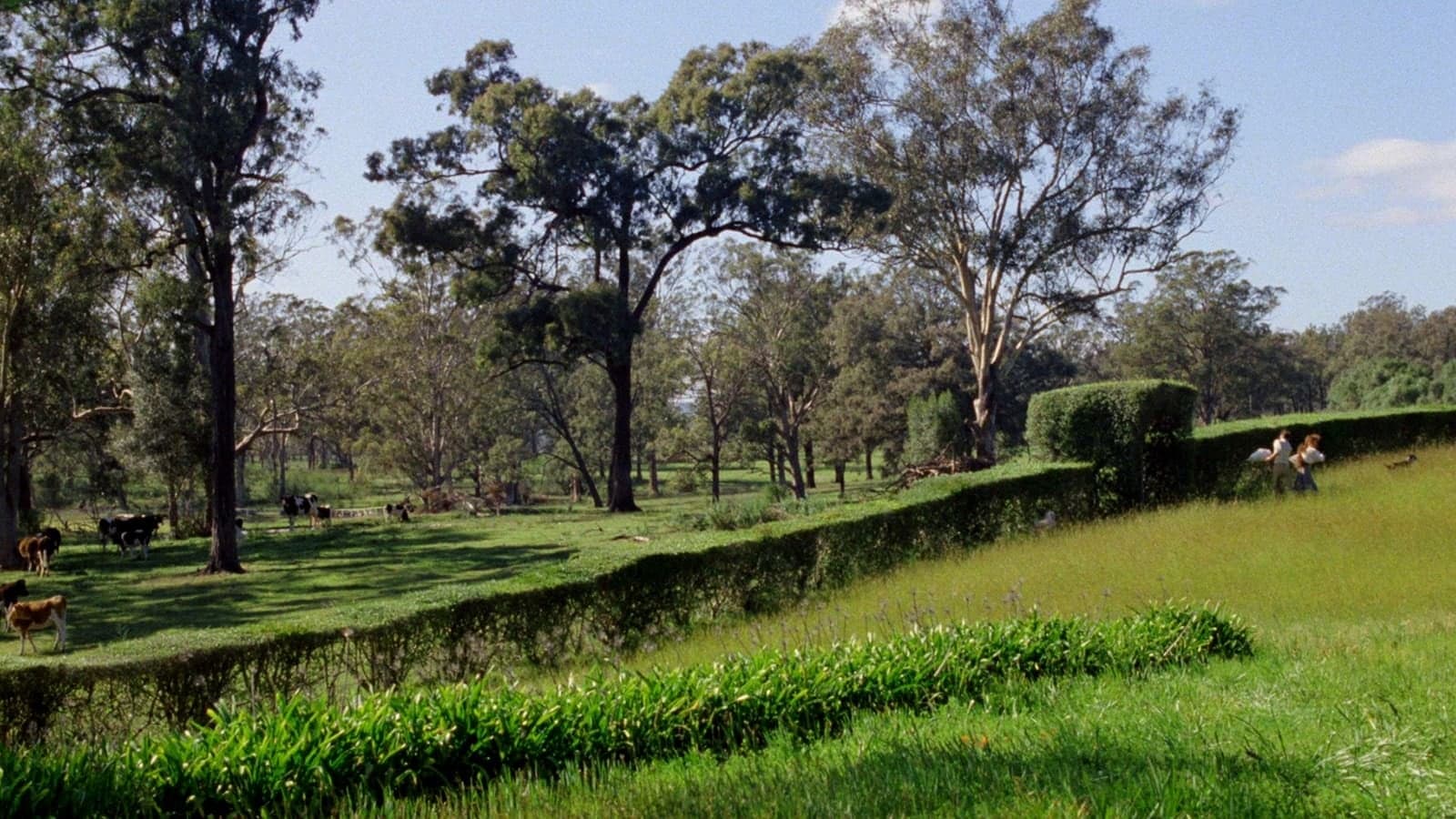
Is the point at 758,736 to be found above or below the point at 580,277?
below

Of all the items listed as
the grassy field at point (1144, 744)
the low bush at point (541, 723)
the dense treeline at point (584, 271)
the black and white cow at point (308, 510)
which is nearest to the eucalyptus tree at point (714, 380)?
the dense treeline at point (584, 271)

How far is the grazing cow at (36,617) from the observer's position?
13.4 meters

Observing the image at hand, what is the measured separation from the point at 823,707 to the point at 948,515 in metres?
10.5

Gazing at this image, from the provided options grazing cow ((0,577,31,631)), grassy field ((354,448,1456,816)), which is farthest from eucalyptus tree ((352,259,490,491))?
grassy field ((354,448,1456,816))

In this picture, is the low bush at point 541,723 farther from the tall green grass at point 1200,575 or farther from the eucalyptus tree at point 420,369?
the eucalyptus tree at point 420,369

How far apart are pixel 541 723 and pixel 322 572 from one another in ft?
62.3

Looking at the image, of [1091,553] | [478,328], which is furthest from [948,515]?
[478,328]

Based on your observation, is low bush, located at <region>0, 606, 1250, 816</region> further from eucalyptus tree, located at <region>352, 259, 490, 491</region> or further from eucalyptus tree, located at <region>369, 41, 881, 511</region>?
eucalyptus tree, located at <region>352, 259, 490, 491</region>

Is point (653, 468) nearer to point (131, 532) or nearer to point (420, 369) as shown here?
point (420, 369)

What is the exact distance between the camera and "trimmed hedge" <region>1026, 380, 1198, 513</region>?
19906mm

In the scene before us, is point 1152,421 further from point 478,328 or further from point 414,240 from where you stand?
point 478,328

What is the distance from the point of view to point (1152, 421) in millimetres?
20406

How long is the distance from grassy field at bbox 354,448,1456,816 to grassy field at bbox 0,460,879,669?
2.58m

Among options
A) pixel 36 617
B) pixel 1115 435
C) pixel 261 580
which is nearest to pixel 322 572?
pixel 261 580
